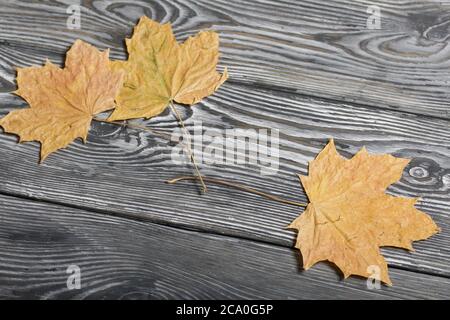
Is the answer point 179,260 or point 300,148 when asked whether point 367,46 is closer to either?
point 300,148

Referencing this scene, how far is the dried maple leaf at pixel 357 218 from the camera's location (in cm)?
130

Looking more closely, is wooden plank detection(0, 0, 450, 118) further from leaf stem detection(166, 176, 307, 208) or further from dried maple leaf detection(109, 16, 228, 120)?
leaf stem detection(166, 176, 307, 208)

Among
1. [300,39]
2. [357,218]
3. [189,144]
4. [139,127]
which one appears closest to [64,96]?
[139,127]

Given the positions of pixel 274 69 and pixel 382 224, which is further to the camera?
pixel 274 69

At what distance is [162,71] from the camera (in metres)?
1.35

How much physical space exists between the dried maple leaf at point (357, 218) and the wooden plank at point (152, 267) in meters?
0.06

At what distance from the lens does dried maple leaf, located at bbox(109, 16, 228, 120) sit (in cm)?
135

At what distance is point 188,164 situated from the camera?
4.61ft

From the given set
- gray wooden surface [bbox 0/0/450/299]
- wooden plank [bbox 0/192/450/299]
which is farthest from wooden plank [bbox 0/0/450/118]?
wooden plank [bbox 0/192/450/299]

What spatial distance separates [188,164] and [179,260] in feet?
0.65

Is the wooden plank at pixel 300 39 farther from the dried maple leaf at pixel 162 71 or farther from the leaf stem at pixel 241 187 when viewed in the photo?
the leaf stem at pixel 241 187

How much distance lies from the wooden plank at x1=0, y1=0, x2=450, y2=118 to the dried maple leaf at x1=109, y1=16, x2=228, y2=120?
60mm

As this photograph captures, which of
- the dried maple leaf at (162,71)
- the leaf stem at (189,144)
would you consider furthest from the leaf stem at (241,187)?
the dried maple leaf at (162,71)
